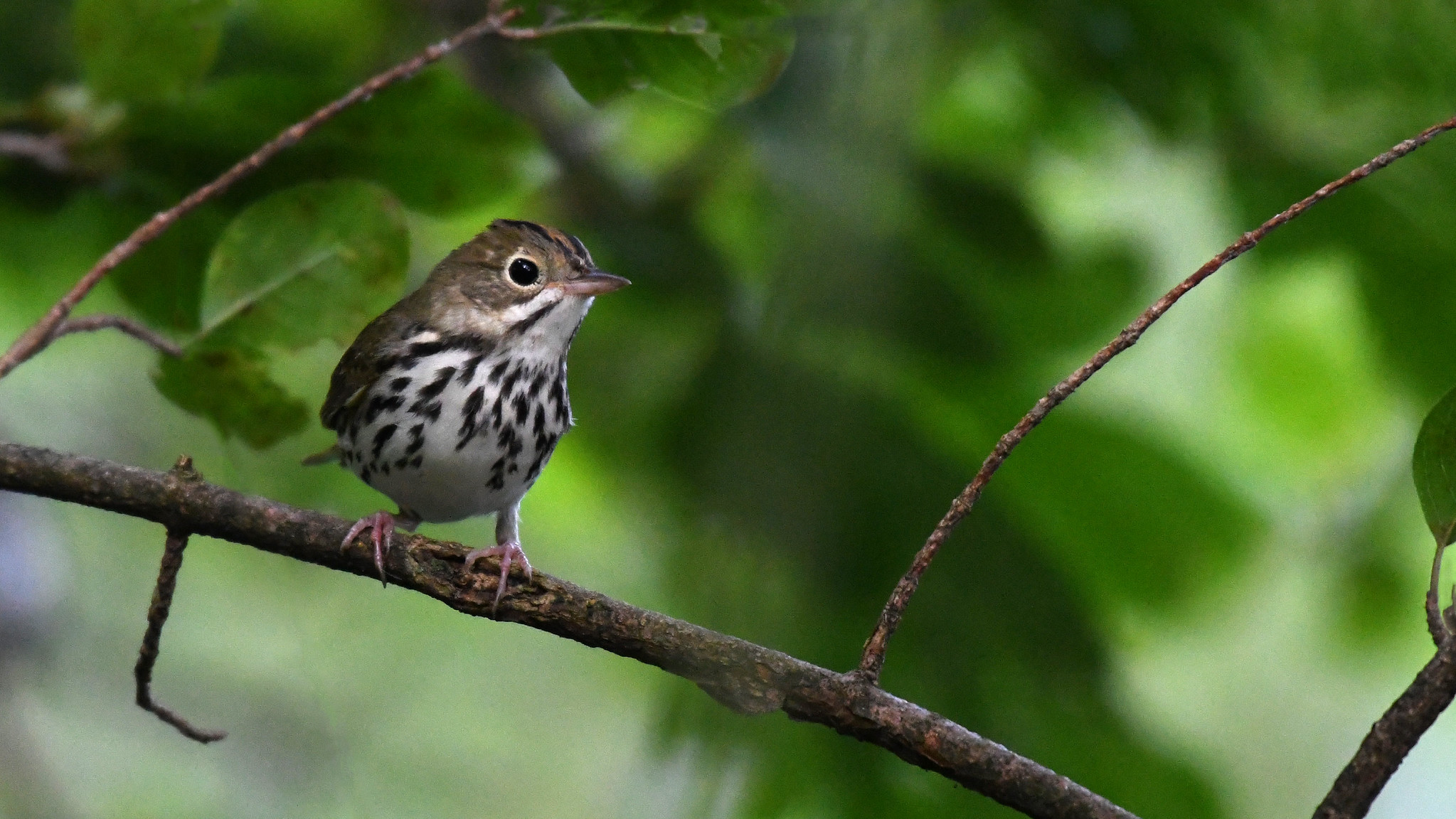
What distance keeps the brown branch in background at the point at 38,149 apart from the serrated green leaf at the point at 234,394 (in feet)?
1.07

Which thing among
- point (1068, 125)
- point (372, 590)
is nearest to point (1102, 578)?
point (1068, 125)

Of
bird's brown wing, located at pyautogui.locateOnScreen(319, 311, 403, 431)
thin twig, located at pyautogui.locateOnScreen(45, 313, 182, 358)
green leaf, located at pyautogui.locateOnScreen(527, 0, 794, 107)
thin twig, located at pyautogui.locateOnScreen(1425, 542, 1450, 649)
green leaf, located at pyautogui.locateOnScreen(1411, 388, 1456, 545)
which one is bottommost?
thin twig, located at pyautogui.locateOnScreen(45, 313, 182, 358)

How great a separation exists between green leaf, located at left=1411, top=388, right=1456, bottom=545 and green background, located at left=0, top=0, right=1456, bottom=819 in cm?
34

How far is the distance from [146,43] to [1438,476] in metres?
1.18

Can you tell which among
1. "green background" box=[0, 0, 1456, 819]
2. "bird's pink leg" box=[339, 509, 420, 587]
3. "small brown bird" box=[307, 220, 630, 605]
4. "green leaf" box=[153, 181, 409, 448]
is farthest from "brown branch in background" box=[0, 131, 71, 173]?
"bird's pink leg" box=[339, 509, 420, 587]

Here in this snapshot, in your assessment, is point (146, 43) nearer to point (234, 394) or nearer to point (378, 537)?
point (234, 394)

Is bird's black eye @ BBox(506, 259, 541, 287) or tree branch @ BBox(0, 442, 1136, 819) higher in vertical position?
bird's black eye @ BBox(506, 259, 541, 287)

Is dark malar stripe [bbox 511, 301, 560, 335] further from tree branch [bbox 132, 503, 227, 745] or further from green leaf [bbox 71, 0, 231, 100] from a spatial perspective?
tree branch [bbox 132, 503, 227, 745]

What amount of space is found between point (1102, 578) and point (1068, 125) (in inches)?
22.5

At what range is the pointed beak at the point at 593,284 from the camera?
160cm

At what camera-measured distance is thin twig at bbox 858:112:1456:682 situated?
0.78m

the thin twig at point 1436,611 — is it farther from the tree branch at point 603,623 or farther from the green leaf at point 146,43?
the green leaf at point 146,43

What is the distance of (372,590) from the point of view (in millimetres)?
2303

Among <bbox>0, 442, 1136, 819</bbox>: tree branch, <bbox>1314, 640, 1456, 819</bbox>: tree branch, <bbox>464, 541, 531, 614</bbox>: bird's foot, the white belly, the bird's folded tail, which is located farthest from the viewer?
the bird's folded tail
